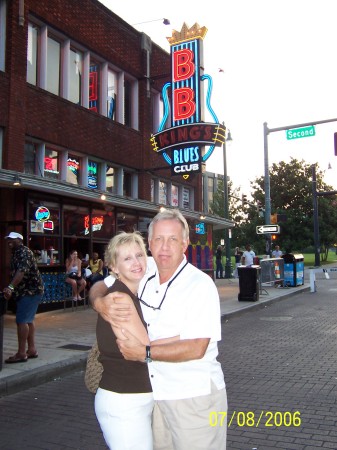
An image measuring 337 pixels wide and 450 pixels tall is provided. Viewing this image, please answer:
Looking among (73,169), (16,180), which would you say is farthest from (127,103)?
(16,180)

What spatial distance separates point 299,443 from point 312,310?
10034mm

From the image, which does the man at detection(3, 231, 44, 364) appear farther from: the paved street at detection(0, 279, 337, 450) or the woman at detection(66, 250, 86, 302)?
the woman at detection(66, 250, 86, 302)

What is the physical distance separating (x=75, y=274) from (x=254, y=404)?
8.68 meters

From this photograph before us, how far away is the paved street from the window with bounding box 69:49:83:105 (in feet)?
31.1

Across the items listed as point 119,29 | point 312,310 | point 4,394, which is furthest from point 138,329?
point 119,29

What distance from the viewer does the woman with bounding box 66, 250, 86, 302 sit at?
1308 centimetres

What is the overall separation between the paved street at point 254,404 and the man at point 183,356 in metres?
0.11

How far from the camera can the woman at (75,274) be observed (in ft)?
42.9

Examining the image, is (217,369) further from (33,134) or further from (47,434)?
(33,134)

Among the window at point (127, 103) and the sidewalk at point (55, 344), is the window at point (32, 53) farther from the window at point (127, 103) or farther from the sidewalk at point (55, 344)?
the sidewalk at point (55, 344)

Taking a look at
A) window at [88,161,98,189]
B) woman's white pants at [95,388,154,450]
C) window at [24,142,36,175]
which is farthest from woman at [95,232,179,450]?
window at [88,161,98,189]

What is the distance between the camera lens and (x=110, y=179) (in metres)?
16.6

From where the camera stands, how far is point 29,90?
12711mm

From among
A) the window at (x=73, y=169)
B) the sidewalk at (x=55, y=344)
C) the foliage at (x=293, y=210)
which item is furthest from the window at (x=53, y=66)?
the foliage at (x=293, y=210)
